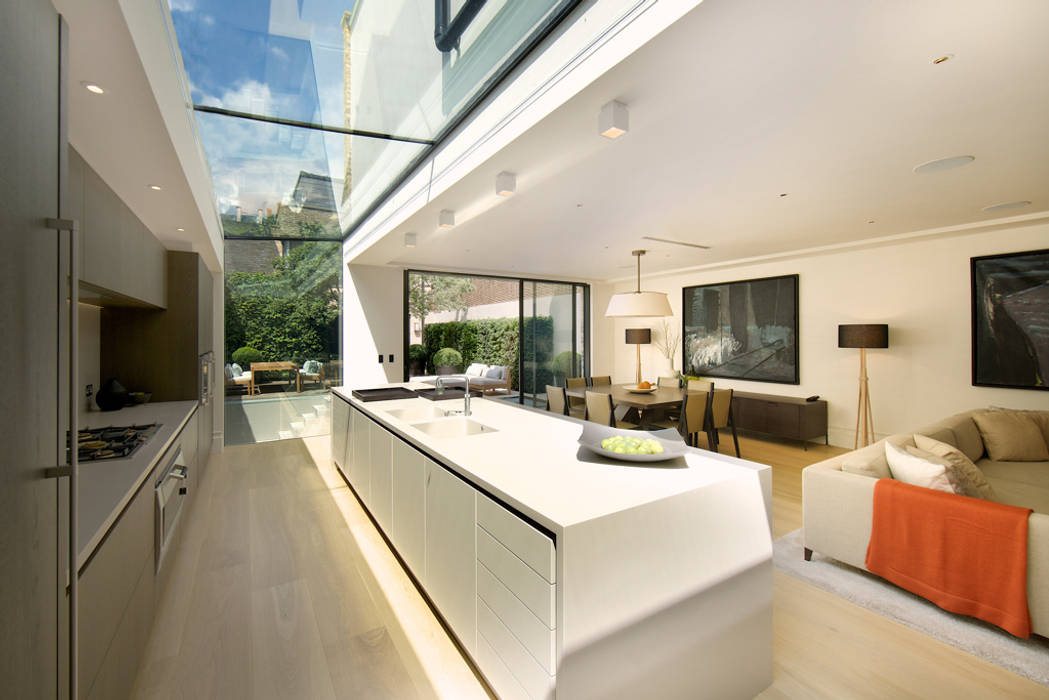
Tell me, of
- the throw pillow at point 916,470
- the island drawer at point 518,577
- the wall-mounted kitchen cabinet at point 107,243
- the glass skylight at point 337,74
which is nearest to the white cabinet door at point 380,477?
the island drawer at point 518,577

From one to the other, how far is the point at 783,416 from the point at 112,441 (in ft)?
19.7

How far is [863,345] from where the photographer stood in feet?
15.6

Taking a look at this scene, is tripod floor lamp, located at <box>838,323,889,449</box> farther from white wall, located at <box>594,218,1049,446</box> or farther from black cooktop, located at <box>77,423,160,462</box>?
black cooktop, located at <box>77,423,160,462</box>

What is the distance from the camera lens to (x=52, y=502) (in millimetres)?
924

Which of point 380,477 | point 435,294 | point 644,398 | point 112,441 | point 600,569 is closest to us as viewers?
point 600,569

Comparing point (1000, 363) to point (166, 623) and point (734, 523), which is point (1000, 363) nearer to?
point (734, 523)

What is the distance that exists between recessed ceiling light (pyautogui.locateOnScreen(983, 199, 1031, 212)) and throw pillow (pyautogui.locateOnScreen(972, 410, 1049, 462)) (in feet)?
5.45

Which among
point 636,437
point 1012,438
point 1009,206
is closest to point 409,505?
point 636,437

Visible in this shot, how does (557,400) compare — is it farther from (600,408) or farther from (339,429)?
(339,429)

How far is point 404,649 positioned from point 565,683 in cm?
104

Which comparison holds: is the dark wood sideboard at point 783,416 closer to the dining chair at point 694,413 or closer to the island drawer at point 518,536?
the dining chair at point 694,413

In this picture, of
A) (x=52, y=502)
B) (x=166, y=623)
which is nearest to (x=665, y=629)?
(x=52, y=502)

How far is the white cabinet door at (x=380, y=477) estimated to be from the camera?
2.77 m

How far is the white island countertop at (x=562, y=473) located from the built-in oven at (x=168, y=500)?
1088 millimetres
